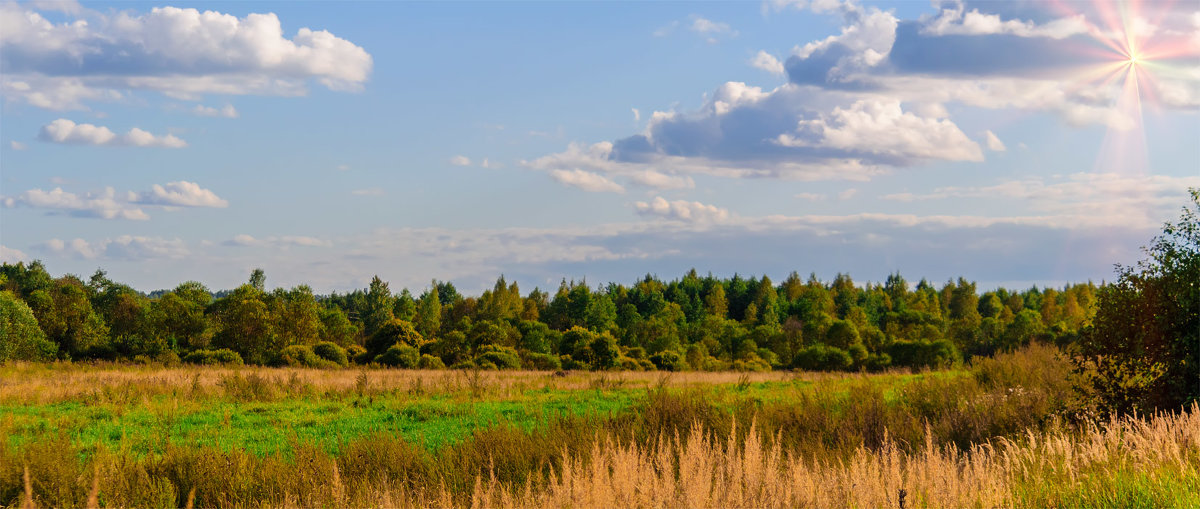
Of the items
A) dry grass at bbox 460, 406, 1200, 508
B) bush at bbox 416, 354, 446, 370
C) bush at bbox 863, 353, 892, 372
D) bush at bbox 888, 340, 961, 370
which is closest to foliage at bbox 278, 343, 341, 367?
bush at bbox 416, 354, 446, 370

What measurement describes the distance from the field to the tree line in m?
16.4

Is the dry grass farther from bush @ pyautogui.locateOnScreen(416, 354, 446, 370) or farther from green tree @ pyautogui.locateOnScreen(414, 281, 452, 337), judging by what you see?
green tree @ pyautogui.locateOnScreen(414, 281, 452, 337)

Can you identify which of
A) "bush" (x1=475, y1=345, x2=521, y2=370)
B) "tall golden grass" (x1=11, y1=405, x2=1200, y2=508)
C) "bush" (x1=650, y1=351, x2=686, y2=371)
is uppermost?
"tall golden grass" (x1=11, y1=405, x2=1200, y2=508)

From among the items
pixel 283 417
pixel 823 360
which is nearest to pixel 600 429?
pixel 283 417

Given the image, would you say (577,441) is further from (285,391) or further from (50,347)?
(50,347)

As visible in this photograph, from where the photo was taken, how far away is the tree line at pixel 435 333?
46.8m

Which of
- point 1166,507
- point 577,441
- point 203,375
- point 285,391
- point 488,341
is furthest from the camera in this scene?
point 488,341

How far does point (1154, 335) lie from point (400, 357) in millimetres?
35330

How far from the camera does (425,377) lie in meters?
31.8

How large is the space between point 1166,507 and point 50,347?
190ft

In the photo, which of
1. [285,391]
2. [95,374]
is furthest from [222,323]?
[285,391]

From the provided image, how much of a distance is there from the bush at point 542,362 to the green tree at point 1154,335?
32.2 meters

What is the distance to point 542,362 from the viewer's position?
46375 mm

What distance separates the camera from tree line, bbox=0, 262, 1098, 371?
1844 inches
